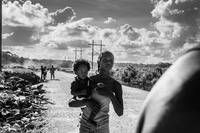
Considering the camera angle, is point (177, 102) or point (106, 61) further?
point (106, 61)

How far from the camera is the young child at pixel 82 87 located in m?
2.45

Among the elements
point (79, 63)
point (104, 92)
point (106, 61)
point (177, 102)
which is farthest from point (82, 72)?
point (177, 102)

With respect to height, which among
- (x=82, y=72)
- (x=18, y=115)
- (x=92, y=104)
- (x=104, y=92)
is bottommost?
(x=18, y=115)

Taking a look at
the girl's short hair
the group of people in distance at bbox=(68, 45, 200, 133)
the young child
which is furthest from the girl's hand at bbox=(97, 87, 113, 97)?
the group of people in distance at bbox=(68, 45, 200, 133)

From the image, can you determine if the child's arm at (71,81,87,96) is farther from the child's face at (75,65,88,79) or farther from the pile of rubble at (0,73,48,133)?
the pile of rubble at (0,73,48,133)

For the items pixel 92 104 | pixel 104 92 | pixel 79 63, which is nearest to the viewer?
pixel 104 92

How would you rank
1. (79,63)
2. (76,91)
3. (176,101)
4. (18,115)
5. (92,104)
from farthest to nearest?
(18,115), (79,63), (76,91), (92,104), (176,101)

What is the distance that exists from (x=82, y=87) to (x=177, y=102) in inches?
84.1

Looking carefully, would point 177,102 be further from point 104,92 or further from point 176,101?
point 104,92

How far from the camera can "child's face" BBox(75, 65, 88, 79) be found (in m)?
2.61

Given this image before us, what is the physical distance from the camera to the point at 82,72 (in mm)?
2625

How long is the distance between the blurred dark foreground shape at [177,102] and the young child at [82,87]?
78.7 inches

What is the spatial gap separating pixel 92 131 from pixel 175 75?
6.78 ft

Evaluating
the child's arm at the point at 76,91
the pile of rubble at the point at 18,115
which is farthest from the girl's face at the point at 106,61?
the pile of rubble at the point at 18,115
